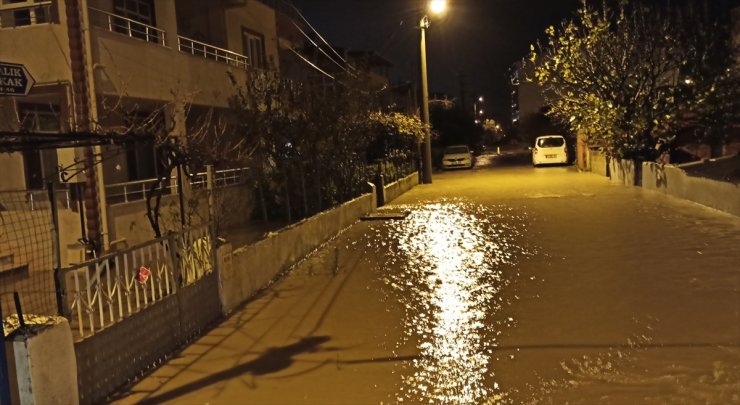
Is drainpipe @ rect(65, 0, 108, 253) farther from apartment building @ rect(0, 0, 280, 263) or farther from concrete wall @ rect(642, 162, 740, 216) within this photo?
concrete wall @ rect(642, 162, 740, 216)

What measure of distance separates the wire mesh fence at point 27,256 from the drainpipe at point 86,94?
0.72m

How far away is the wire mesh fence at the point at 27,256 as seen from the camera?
28.5ft

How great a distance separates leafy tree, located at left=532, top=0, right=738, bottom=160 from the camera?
64.8 ft

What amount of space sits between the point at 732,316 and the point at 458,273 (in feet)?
11.9

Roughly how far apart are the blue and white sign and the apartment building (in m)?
4.20

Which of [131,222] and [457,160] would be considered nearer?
[131,222]

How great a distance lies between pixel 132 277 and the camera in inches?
232

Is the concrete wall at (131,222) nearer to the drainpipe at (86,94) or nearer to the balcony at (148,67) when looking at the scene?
the drainpipe at (86,94)

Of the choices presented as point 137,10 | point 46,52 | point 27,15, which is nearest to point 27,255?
point 46,52

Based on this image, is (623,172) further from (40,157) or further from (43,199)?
(43,199)

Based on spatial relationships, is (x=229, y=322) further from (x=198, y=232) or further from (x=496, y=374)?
(x=496, y=374)

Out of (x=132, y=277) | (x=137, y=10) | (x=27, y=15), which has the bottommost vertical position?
(x=132, y=277)

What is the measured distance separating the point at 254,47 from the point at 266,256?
46.2ft

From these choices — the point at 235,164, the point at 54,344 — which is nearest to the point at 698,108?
the point at 235,164
